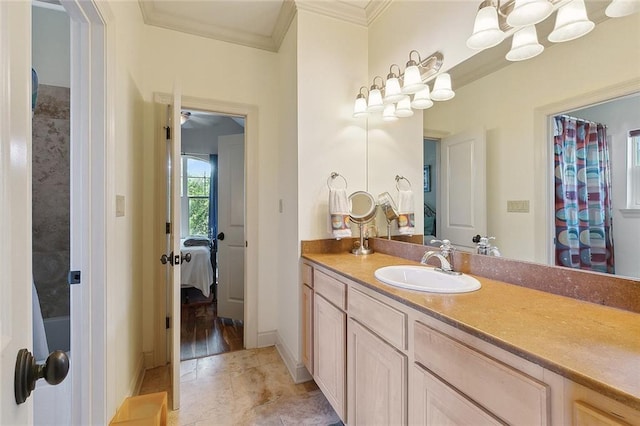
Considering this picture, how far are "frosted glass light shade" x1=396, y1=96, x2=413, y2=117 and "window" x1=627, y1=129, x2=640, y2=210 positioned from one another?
1.17 meters

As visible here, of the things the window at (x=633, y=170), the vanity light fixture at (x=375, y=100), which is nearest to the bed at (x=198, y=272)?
the vanity light fixture at (x=375, y=100)

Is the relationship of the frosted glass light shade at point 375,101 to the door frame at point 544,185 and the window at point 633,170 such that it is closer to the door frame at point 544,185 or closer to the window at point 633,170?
the door frame at point 544,185

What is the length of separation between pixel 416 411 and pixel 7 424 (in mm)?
1044

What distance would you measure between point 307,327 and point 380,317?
87cm

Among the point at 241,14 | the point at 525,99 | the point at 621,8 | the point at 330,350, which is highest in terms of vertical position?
the point at 241,14

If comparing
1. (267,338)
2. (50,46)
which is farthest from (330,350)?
(50,46)

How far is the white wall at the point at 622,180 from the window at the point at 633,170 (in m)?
0.01

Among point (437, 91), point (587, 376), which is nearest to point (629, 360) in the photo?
point (587, 376)

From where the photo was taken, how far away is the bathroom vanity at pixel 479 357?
1.99 ft

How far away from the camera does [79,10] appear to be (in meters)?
1.20

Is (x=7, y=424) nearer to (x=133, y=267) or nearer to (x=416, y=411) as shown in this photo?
(x=416, y=411)

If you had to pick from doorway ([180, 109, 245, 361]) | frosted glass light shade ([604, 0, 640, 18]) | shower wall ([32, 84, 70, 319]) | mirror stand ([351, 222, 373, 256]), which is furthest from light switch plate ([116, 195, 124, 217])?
frosted glass light shade ([604, 0, 640, 18])

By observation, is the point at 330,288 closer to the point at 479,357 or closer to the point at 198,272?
the point at 479,357

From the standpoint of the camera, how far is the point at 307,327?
76.7 inches
